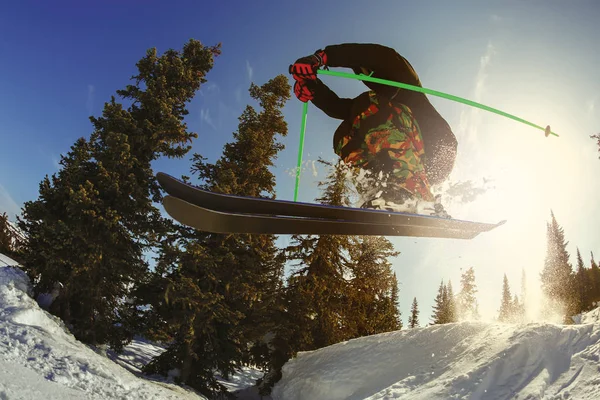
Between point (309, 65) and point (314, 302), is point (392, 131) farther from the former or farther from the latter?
point (314, 302)

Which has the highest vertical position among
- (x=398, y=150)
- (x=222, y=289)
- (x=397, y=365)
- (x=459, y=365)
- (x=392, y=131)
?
(x=392, y=131)

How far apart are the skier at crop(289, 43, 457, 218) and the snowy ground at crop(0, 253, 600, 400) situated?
12.1 ft

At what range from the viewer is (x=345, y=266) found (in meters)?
12.3

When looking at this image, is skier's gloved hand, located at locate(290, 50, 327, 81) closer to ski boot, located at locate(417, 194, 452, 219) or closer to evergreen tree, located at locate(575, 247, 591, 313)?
ski boot, located at locate(417, 194, 452, 219)

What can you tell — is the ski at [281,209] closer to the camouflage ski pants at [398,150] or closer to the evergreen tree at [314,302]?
the camouflage ski pants at [398,150]

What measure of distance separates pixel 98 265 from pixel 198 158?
14.5ft

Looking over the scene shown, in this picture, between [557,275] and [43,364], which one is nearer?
[43,364]

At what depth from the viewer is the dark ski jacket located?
4562 mm

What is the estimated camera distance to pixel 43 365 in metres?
5.08

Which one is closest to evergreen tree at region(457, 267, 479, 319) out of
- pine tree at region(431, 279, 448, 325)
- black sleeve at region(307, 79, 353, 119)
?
pine tree at region(431, 279, 448, 325)

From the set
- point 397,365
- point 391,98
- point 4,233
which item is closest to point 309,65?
point 391,98

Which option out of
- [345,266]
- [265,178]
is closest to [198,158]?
[265,178]

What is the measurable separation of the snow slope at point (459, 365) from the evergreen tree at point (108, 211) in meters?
5.75

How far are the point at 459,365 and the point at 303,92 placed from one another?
6655 millimetres
